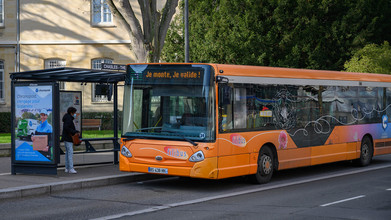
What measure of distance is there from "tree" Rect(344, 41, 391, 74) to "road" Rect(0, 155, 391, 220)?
13.0m

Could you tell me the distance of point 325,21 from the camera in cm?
3075

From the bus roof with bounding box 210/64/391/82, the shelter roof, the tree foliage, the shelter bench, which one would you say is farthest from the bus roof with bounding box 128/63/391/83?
the shelter bench

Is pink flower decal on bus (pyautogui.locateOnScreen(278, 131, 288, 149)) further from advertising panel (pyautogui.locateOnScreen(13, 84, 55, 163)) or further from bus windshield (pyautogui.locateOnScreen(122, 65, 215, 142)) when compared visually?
advertising panel (pyautogui.locateOnScreen(13, 84, 55, 163))

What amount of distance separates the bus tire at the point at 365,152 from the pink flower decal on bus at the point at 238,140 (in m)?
5.83

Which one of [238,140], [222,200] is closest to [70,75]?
[238,140]

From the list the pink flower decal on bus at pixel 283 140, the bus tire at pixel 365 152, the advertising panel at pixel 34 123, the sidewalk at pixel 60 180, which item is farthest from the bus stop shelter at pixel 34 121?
the bus tire at pixel 365 152

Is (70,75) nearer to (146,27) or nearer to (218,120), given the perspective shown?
(218,120)

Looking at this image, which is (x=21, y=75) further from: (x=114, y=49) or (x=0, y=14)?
(x=0, y=14)

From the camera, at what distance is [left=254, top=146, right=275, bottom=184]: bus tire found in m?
13.4

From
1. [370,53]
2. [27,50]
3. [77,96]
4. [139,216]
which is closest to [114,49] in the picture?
[27,50]

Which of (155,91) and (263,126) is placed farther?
(263,126)

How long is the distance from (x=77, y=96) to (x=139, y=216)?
7256 mm

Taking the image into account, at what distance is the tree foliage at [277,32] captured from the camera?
91.9 ft

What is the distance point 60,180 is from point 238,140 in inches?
154
